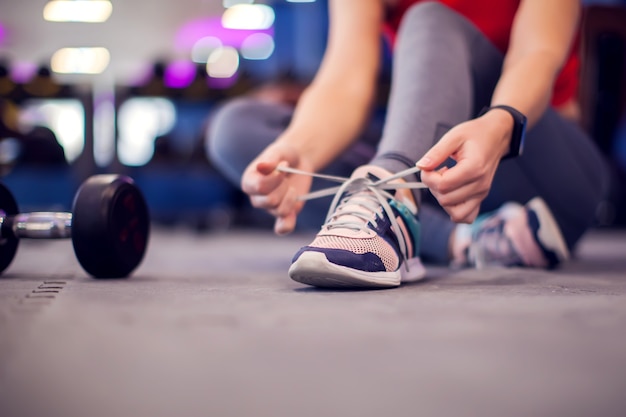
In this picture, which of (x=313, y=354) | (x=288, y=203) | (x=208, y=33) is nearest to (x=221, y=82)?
(x=208, y=33)

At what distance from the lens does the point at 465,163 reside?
2.52 ft

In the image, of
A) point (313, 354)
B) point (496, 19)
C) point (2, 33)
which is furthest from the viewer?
point (2, 33)

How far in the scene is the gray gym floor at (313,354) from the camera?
1.32 ft

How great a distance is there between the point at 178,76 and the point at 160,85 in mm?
165

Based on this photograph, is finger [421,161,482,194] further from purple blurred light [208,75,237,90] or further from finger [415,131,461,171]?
purple blurred light [208,75,237,90]

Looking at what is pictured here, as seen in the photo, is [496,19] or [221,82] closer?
[496,19]

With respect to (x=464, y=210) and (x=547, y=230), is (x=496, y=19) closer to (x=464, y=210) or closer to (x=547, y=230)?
(x=547, y=230)

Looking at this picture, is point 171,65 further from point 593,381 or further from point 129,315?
point 593,381

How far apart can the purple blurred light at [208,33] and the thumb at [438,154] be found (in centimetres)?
492

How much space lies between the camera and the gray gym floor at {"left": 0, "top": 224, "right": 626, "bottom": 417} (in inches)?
15.8

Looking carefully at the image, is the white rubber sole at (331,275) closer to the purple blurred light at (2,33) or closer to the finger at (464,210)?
the finger at (464,210)

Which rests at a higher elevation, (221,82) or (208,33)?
(208,33)

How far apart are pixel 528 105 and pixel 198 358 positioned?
0.68 meters

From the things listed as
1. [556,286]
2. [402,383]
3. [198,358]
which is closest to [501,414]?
[402,383]
